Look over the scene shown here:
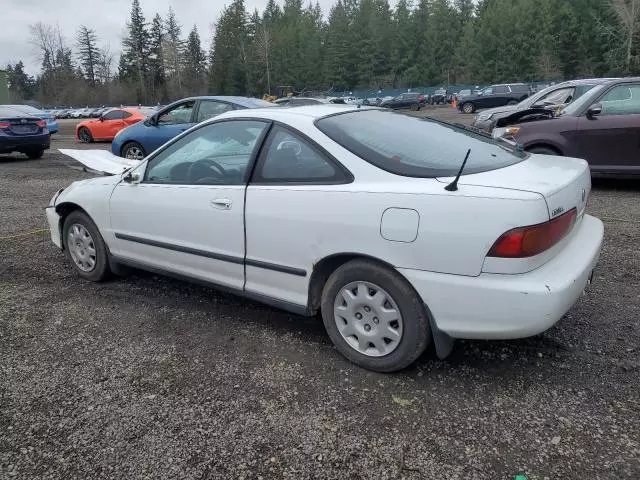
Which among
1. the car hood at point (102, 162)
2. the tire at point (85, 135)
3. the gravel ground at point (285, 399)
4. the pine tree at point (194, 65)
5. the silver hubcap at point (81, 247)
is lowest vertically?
the gravel ground at point (285, 399)

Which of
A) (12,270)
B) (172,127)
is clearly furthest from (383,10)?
(12,270)

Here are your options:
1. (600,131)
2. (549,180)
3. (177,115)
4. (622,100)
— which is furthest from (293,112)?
(177,115)

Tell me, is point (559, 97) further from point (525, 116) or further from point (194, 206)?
point (194, 206)

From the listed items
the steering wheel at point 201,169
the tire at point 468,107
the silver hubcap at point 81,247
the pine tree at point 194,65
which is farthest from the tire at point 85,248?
the pine tree at point 194,65

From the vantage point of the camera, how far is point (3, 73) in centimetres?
4422

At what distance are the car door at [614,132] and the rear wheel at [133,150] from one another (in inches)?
312

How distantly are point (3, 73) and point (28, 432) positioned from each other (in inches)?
1996

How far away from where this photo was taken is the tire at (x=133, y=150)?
10714 millimetres

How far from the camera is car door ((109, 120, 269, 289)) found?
3369mm

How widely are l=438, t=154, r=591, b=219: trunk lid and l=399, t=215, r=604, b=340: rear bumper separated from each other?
1.05 ft

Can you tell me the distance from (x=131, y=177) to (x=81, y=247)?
0.96 meters

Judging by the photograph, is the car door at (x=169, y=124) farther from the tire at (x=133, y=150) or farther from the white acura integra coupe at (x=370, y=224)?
the white acura integra coupe at (x=370, y=224)

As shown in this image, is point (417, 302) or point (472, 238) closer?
point (472, 238)

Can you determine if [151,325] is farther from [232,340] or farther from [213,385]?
[213,385]
